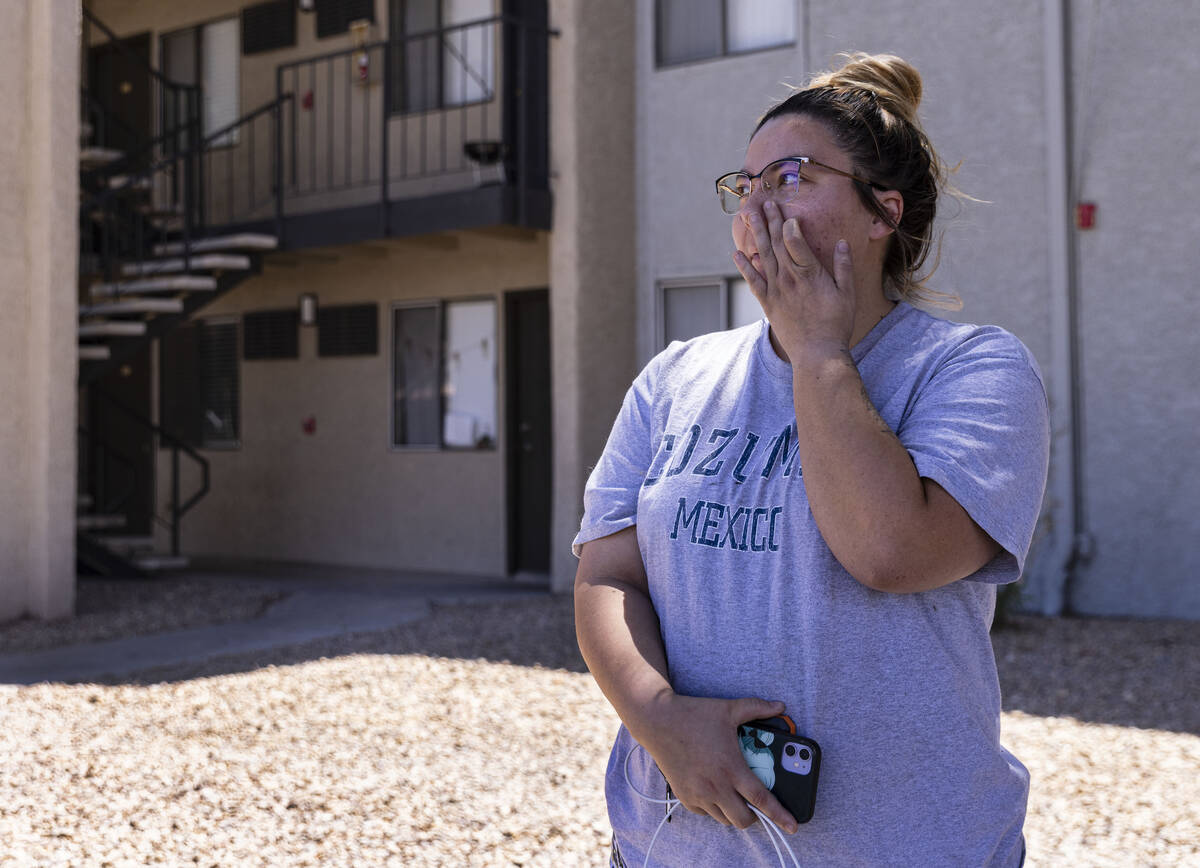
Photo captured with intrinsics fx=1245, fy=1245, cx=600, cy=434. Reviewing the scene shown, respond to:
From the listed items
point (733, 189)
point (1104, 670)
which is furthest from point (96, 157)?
point (733, 189)

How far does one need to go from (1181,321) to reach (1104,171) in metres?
1.17

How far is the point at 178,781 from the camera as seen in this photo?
443cm

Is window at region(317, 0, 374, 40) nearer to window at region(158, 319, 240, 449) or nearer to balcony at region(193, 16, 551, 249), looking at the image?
balcony at region(193, 16, 551, 249)

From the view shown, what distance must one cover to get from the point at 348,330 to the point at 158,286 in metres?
2.36

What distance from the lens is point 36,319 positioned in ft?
26.8

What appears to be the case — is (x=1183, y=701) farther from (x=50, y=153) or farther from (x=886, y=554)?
(x=50, y=153)

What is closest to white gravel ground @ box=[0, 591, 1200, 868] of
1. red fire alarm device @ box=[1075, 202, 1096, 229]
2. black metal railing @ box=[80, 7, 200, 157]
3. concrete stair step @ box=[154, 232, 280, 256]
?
red fire alarm device @ box=[1075, 202, 1096, 229]

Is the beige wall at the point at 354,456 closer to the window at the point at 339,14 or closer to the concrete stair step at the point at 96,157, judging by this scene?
the concrete stair step at the point at 96,157

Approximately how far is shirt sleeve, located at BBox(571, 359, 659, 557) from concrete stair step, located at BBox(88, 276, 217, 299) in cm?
907

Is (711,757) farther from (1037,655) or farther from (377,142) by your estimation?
(377,142)

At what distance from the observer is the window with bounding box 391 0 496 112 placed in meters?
11.1

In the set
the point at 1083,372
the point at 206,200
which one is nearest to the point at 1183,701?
the point at 1083,372

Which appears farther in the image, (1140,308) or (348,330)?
(348,330)

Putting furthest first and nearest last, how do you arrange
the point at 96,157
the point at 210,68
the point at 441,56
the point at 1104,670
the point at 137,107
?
the point at 137,107 < the point at 210,68 < the point at 96,157 < the point at 441,56 < the point at 1104,670
